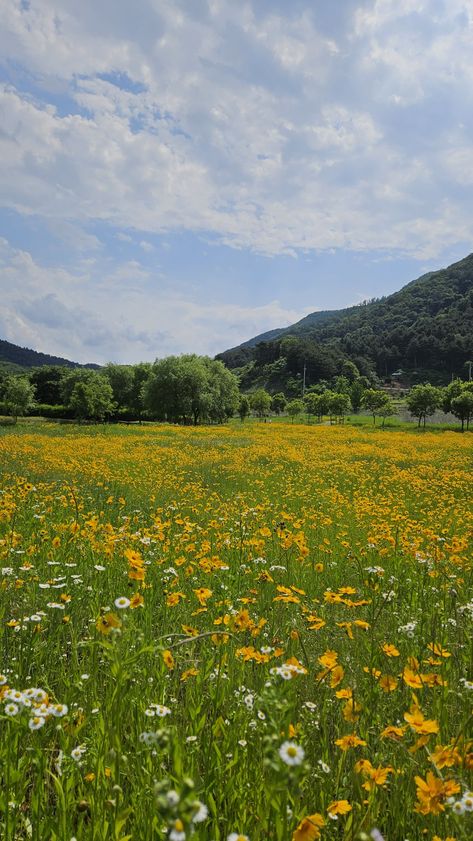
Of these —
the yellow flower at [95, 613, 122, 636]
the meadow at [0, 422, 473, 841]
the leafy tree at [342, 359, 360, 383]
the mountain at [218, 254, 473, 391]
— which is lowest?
the meadow at [0, 422, 473, 841]

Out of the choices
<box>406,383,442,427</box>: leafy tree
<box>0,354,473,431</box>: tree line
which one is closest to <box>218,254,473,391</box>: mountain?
<box>0,354,473,431</box>: tree line

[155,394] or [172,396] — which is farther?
[155,394]

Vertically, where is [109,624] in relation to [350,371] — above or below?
below

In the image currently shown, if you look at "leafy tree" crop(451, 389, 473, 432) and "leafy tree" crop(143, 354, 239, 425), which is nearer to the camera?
"leafy tree" crop(451, 389, 473, 432)

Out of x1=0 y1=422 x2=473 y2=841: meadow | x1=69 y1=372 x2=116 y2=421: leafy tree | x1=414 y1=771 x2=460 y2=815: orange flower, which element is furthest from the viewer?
x1=69 y1=372 x2=116 y2=421: leafy tree

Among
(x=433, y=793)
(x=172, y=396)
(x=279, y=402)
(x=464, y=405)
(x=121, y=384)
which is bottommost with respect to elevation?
(x=433, y=793)

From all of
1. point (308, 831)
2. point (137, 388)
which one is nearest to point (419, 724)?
point (308, 831)

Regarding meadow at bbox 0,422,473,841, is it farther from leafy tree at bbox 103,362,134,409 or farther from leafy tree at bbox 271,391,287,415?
leafy tree at bbox 271,391,287,415

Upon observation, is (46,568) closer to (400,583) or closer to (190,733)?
(190,733)

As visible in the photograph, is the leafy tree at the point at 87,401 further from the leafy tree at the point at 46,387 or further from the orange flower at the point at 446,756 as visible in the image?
the orange flower at the point at 446,756

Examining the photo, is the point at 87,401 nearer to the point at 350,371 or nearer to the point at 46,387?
the point at 46,387

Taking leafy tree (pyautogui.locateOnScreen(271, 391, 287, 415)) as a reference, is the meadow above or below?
below

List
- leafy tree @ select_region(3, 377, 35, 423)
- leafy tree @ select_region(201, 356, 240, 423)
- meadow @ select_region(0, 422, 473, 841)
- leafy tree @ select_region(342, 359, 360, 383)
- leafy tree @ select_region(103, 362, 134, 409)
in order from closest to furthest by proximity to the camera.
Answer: meadow @ select_region(0, 422, 473, 841) → leafy tree @ select_region(3, 377, 35, 423) → leafy tree @ select_region(201, 356, 240, 423) → leafy tree @ select_region(103, 362, 134, 409) → leafy tree @ select_region(342, 359, 360, 383)

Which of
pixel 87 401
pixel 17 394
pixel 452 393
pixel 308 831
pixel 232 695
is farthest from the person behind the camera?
pixel 452 393
